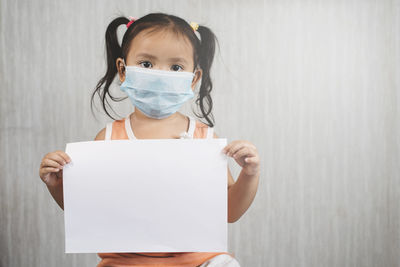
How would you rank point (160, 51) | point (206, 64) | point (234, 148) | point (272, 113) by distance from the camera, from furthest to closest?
point (272, 113), point (206, 64), point (160, 51), point (234, 148)

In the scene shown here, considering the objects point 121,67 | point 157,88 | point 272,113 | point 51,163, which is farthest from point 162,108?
point 272,113

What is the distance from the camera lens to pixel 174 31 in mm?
792

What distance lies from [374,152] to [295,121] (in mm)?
299

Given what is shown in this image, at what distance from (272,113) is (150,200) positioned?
0.60 metres

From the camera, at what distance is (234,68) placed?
42.9 inches

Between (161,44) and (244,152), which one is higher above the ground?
(161,44)

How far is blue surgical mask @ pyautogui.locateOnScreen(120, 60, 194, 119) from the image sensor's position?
2.47 feet

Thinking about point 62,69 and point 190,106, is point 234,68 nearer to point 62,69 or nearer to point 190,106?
point 190,106

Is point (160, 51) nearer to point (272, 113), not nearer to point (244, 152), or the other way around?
point (244, 152)

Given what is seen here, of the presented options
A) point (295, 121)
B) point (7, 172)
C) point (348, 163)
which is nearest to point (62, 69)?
point (7, 172)

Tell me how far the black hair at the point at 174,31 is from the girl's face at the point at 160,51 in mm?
24

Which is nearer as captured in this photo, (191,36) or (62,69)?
(191,36)

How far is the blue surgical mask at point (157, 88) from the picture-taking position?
0.75 metres

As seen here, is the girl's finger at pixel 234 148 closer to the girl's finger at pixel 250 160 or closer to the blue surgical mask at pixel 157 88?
the girl's finger at pixel 250 160
